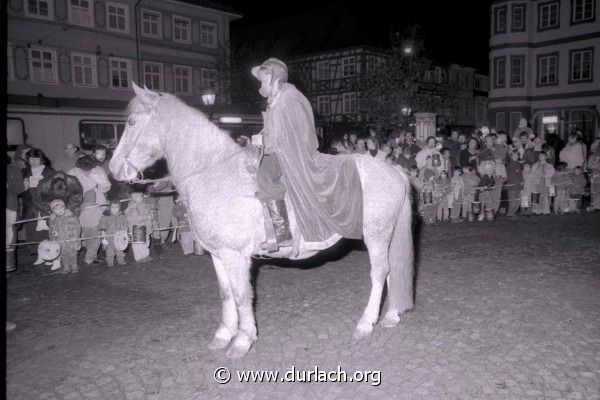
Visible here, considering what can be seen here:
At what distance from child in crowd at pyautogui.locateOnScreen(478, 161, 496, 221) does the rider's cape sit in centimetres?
824

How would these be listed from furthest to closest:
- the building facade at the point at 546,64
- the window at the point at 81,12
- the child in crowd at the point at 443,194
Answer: the building facade at the point at 546,64, the window at the point at 81,12, the child in crowd at the point at 443,194

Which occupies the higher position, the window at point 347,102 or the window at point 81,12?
the window at point 81,12

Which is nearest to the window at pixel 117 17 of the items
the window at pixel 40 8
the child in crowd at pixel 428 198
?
the window at pixel 40 8

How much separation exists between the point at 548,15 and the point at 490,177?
86.6 feet

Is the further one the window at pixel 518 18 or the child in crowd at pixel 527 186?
the window at pixel 518 18

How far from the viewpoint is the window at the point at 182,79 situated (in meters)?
29.9

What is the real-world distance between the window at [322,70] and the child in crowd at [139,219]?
33.3 metres

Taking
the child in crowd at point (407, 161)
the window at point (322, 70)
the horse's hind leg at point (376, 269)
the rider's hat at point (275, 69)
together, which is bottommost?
the horse's hind leg at point (376, 269)

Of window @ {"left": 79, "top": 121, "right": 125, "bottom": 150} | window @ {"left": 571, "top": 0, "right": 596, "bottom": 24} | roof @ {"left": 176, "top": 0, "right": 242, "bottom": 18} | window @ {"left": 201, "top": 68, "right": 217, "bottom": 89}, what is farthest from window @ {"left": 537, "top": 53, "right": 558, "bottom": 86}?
window @ {"left": 79, "top": 121, "right": 125, "bottom": 150}

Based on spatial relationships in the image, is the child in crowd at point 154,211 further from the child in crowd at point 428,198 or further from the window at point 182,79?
the window at point 182,79

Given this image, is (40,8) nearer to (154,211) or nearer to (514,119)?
(154,211)

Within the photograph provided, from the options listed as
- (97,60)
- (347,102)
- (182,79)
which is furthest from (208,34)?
(347,102)

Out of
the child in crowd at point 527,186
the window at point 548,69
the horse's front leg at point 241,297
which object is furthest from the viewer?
the window at point 548,69

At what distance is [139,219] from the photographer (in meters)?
8.28
